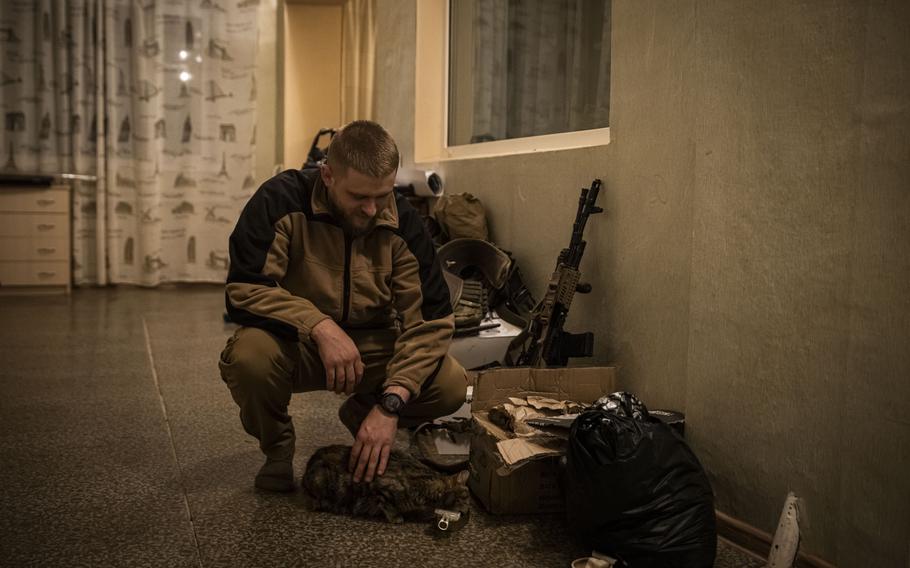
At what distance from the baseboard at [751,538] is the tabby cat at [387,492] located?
61cm

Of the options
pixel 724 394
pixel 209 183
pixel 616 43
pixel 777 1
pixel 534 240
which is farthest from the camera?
pixel 209 183

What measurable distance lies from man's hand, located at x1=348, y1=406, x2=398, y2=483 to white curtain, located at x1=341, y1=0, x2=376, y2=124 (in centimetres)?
391

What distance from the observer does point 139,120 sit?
→ 21.1ft

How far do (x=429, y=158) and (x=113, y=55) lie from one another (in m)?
3.30

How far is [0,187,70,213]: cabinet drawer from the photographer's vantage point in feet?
19.2

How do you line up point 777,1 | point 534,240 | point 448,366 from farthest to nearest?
1. point 534,240
2. point 448,366
3. point 777,1

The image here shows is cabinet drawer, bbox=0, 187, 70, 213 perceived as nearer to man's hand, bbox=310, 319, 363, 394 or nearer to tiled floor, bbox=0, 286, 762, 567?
tiled floor, bbox=0, 286, 762, 567

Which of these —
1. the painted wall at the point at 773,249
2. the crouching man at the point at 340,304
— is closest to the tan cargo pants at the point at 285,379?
the crouching man at the point at 340,304

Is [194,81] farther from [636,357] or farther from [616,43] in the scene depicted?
[636,357]

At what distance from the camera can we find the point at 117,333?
14.8ft

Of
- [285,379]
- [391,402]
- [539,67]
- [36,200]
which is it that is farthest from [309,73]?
[391,402]

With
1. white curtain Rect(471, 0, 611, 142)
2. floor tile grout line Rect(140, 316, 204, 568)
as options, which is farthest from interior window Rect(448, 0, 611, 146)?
floor tile grout line Rect(140, 316, 204, 568)

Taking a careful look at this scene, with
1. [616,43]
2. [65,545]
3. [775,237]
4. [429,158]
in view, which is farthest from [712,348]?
[429,158]

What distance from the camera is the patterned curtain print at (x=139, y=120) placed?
20.2 ft
